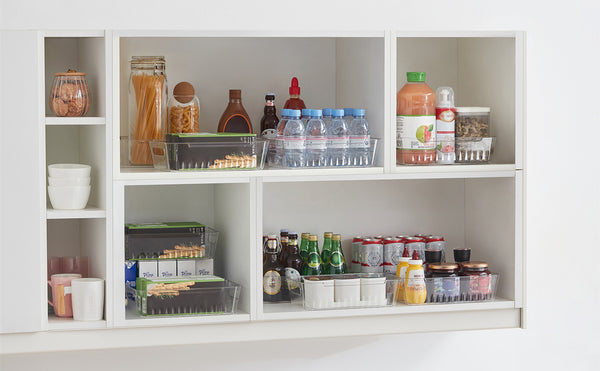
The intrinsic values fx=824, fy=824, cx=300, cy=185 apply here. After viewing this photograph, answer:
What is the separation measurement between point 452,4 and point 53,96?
109 cm

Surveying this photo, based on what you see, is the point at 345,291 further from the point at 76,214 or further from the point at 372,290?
the point at 76,214

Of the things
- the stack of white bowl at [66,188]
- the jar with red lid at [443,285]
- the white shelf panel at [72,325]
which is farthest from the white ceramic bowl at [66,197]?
the jar with red lid at [443,285]

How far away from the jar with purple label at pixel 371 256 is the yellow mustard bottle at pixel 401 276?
10 cm

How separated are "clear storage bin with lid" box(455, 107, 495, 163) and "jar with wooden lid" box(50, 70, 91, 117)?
0.97 m

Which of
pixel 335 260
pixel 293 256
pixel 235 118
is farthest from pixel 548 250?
pixel 235 118

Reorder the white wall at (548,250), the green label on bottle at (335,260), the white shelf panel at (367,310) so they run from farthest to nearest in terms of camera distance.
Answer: the white wall at (548,250)
the green label on bottle at (335,260)
the white shelf panel at (367,310)

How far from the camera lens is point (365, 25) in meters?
2.11

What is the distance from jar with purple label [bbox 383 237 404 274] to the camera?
2320 millimetres

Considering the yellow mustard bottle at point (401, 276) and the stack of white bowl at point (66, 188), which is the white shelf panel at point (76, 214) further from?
the yellow mustard bottle at point (401, 276)

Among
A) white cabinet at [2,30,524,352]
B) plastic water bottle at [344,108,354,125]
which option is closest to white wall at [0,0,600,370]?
white cabinet at [2,30,524,352]

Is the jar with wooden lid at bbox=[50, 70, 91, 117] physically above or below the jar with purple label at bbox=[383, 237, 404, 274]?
above

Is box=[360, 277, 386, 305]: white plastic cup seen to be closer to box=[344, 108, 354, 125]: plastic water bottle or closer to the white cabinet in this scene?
the white cabinet

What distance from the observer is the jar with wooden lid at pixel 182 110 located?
7.09ft

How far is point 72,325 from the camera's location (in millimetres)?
1960
